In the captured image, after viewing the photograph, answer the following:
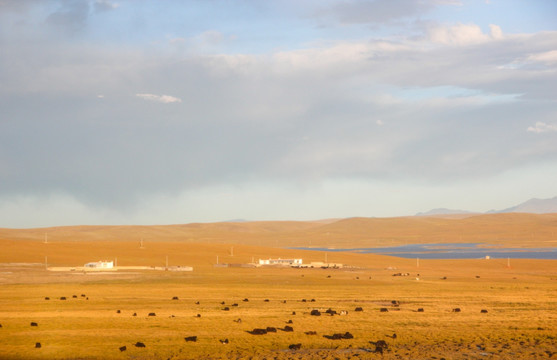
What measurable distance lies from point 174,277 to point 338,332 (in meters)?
41.0

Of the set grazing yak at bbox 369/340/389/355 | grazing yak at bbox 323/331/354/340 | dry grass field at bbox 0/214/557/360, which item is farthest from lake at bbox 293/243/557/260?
grazing yak at bbox 369/340/389/355

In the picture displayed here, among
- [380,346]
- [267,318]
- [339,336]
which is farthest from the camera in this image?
[267,318]

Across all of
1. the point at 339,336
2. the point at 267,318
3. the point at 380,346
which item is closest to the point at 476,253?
the point at 267,318

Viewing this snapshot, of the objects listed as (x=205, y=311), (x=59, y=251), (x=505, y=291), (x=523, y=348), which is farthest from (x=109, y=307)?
(x=59, y=251)

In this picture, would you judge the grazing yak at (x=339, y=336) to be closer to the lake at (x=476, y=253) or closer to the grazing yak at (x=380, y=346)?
the grazing yak at (x=380, y=346)

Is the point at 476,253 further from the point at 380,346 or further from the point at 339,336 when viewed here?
the point at 380,346

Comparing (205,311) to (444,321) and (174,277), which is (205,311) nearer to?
(444,321)

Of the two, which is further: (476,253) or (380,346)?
(476,253)

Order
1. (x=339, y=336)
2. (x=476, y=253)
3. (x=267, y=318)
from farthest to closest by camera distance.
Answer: (x=476, y=253), (x=267, y=318), (x=339, y=336)

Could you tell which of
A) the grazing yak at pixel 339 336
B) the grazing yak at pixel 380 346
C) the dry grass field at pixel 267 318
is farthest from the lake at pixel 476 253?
the grazing yak at pixel 380 346

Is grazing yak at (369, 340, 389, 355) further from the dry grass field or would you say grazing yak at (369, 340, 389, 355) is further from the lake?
the lake

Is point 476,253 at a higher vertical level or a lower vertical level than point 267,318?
lower

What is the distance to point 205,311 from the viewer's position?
34.2 metres

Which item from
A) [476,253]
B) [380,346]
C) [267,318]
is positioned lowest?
[476,253]
